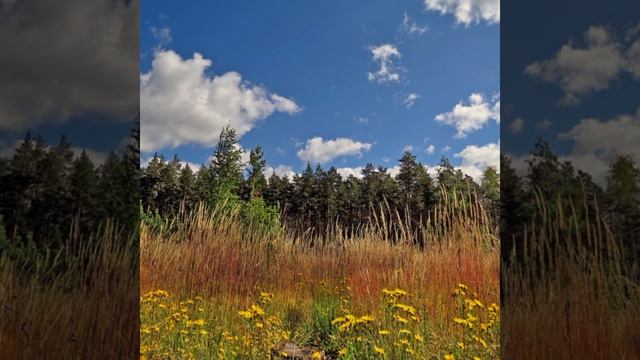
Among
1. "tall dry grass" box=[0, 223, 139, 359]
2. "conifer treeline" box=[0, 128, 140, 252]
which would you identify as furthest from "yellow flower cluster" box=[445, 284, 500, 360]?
"conifer treeline" box=[0, 128, 140, 252]

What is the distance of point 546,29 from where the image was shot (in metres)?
1.78

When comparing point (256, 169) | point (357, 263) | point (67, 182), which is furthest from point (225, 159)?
point (67, 182)

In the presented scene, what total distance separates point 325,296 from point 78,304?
265cm

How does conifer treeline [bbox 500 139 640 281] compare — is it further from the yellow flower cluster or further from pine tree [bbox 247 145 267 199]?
pine tree [bbox 247 145 267 199]

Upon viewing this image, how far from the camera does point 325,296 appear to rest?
4.15 meters

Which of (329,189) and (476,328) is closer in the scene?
(476,328)

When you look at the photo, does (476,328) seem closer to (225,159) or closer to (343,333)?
(343,333)

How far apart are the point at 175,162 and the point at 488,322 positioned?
44.7ft

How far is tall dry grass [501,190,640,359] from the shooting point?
1569mm

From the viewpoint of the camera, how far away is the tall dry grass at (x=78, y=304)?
1566mm

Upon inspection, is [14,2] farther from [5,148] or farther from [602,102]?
[602,102]

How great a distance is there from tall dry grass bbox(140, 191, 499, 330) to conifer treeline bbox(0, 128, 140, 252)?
1.62 m

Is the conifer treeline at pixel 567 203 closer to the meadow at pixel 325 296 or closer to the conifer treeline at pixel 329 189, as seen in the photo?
the meadow at pixel 325 296

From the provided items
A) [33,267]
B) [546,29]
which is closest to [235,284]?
[33,267]
